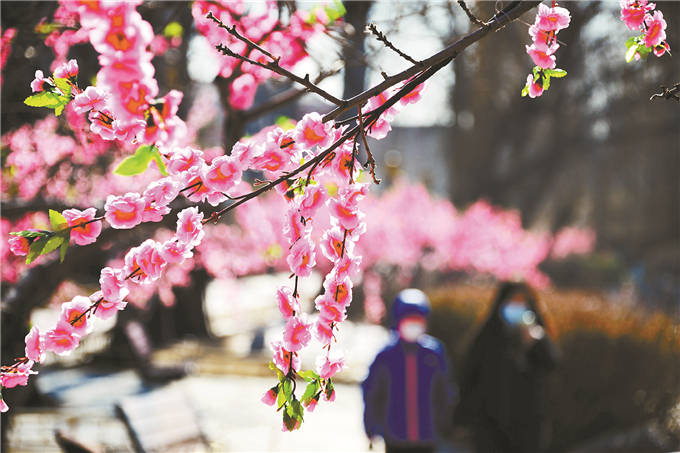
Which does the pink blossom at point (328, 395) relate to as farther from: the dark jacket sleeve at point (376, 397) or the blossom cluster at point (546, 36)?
the dark jacket sleeve at point (376, 397)

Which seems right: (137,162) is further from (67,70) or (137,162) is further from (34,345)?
(34,345)

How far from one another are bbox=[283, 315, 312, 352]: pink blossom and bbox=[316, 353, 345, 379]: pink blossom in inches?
3.7

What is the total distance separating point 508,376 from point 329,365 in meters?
3.63

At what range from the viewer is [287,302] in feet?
6.37

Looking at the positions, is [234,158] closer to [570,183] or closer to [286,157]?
[286,157]

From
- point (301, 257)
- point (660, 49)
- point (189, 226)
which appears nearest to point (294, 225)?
point (301, 257)

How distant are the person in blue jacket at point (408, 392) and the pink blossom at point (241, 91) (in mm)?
1943

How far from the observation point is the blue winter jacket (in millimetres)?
4395

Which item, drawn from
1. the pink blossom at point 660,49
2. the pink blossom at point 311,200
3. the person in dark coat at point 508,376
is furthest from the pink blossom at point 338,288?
the person in dark coat at point 508,376

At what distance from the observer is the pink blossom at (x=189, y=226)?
181cm

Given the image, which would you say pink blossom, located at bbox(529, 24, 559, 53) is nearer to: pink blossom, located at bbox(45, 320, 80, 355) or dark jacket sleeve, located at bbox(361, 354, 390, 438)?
pink blossom, located at bbox(45, 320, 80, 355)

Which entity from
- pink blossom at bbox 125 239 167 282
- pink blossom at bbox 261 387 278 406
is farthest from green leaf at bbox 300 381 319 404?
pink blossom at bbox 125 239 167 282

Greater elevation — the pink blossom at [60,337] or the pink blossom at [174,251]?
the pink blossom at [174,251]

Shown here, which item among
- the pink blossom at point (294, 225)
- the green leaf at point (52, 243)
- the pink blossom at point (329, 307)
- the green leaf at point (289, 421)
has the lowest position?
the green leaf at point (289, 421)
